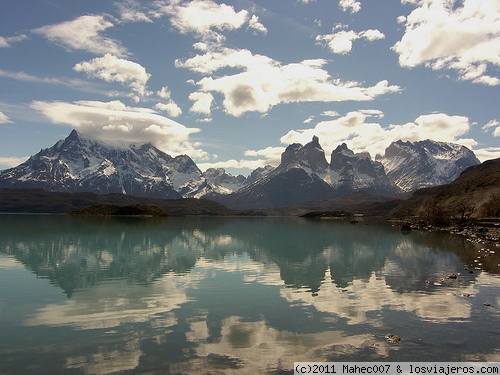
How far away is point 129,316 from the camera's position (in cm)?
2875

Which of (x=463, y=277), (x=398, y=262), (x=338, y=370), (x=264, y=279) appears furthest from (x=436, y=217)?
(x=338, y=370)

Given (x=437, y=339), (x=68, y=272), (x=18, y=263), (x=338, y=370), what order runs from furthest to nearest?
(x=18, y=263), (x=68, y=272), (x=437, y=339), (x=338, y=370)

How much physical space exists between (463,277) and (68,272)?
48.2 metres

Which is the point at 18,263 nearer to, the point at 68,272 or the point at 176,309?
the point at 68,272

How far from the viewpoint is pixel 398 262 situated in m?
62.4

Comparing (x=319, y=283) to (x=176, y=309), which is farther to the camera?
(x=319, y=283)

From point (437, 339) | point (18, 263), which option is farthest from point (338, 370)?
point (18, 263)

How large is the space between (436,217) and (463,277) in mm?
132178

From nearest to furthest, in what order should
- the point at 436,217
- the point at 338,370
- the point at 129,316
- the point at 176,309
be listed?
the point at 338,370
the point at 129,316
the point at 176,309
the point at 436,217

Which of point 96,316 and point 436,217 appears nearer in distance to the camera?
point 96,316

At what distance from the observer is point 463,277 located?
4531 cm

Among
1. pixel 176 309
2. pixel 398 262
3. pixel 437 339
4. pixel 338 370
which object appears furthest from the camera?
pixel 398 262

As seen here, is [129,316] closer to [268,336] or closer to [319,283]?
[268,336]

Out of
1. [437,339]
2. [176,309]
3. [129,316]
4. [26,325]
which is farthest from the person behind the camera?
[176,309]
